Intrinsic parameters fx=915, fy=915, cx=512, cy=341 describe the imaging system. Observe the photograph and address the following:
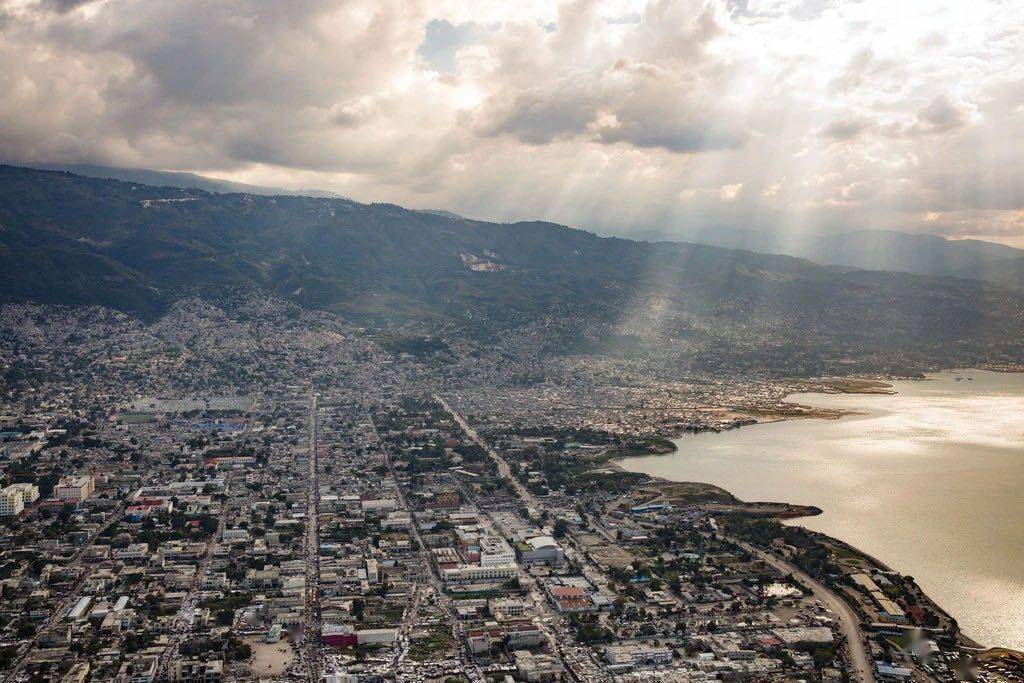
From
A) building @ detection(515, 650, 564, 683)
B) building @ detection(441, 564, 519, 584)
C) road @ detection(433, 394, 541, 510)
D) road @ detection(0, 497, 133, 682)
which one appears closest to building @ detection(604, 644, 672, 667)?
building @ detection(515, 650, 564, 683)

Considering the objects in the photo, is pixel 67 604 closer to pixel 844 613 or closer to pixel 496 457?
pixel 844 613

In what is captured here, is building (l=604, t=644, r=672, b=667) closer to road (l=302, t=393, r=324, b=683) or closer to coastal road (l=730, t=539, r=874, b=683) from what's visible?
coastal road (l=730, t=539, r=874, b=683)

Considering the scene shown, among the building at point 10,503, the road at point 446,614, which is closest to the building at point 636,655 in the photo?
the road at point 446,614

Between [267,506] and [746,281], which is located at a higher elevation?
[746,281]

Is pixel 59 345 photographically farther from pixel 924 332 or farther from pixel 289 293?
pixel 924 332

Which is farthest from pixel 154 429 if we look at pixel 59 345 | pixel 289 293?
pixel 289 293

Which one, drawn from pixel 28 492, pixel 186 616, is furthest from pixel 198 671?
pixel 28 492

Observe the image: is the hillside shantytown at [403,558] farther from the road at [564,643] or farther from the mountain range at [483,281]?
the mountain range at [483,281]
